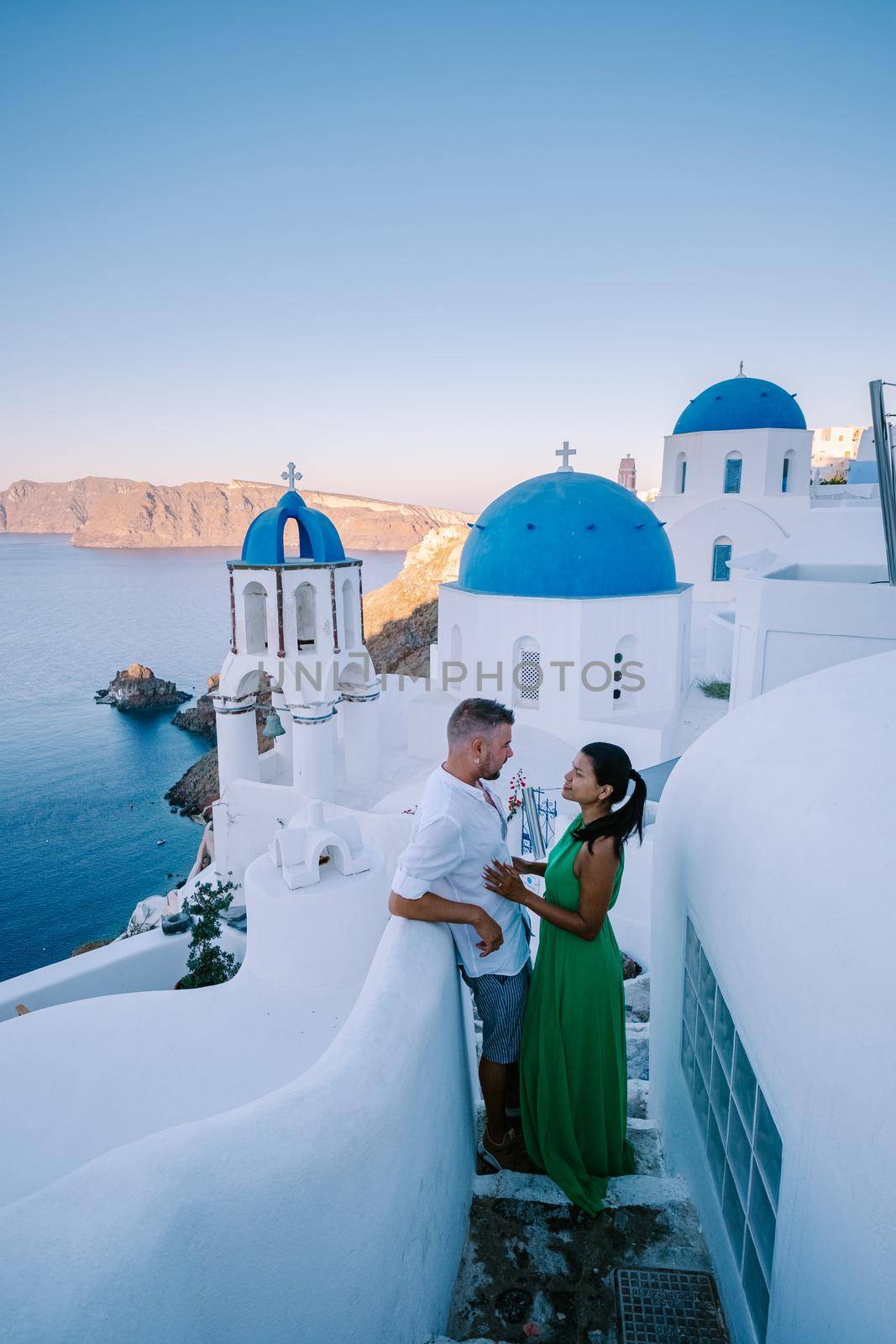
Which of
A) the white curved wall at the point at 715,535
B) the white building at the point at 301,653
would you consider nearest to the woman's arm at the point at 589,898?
the white building at the point at 301,653

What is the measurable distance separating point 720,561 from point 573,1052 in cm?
1926

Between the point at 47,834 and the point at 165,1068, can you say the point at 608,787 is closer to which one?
the point at 165,1068

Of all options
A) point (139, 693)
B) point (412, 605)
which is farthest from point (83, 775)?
point (412, 605)

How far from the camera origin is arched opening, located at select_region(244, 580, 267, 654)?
13.6 m

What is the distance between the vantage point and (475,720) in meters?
2.62

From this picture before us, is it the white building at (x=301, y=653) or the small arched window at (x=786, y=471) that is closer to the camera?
the white building at (x=301, y=653)

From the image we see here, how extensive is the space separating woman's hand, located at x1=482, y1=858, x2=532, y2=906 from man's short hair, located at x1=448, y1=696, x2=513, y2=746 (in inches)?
17.9

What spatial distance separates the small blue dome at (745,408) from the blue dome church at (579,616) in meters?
9.05

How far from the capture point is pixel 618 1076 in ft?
9.21

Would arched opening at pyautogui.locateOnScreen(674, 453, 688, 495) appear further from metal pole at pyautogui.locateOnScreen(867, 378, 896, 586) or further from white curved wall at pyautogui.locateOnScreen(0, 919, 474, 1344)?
white curved wall at pyautogui.locateOnScreen(0, 919, 474, 1344)

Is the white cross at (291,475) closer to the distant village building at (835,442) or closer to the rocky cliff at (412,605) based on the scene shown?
the rocky cliff at (412,605)

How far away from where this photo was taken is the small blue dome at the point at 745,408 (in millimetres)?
20438

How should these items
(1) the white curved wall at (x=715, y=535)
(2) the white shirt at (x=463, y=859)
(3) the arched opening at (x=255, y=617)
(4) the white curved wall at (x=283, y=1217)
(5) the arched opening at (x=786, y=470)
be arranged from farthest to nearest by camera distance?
(5) the arched opening at (x=786, y=470) → (1) the white curved wall at (x=715, y=535) → (3) the arched opening at (x=255, y=617) → (2) the white shirt at (x=463, y=859) → (4) the white curved wall at (x=283, y=1217)

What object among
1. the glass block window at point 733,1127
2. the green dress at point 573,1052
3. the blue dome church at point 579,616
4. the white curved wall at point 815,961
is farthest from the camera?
the blue dome church at point 579,616
